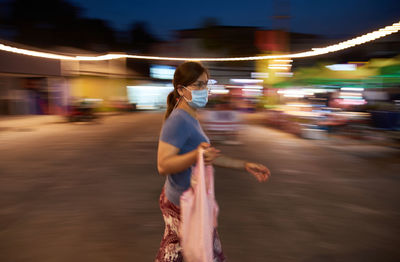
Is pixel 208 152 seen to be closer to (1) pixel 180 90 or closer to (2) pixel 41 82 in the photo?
(1) pixel 180 90

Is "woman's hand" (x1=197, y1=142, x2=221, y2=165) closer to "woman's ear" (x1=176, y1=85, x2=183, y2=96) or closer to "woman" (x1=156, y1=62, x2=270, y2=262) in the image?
"woman" (x1=156, y1=62, x2=270, y2=262)

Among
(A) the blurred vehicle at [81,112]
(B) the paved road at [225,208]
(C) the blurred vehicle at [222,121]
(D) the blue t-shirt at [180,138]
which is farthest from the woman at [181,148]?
(A) the blurred vehicle at [81,112]

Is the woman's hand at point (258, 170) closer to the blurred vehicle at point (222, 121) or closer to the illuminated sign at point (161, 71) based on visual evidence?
the blurred vehicle at point (222, 121)

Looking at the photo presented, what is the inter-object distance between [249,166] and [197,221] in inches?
20.5

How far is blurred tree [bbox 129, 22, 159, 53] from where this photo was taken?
168 feet

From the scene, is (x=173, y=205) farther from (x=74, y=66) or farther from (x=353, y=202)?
(x=74, y=66)

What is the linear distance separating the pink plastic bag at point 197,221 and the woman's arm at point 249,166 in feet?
1.01

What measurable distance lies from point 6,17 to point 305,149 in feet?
114

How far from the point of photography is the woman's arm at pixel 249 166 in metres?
2.19

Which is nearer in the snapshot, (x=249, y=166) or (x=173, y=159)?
(x=173, y=159)

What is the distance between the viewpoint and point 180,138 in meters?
1.94

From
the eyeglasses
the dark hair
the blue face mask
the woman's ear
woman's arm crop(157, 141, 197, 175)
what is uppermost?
the dark hair

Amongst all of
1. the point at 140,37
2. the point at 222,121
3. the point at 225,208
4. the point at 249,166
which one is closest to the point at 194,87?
the point at 249,166

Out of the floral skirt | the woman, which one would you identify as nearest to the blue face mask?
the woman
